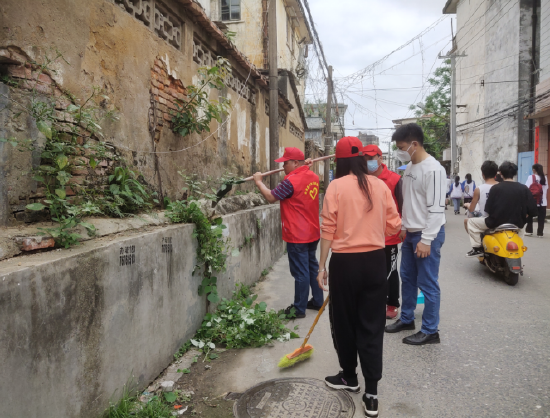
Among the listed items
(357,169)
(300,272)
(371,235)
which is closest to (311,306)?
(300,272)

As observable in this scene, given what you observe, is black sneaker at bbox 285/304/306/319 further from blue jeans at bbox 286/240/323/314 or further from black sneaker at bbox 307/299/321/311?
black sneaker at bbox 307/299/321/311

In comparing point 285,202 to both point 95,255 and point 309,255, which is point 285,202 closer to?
point 309,255

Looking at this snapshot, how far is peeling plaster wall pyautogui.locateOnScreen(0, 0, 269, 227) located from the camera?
266 cm

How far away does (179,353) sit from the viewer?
11.8ft

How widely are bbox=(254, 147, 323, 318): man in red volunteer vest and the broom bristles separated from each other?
3.45 feet

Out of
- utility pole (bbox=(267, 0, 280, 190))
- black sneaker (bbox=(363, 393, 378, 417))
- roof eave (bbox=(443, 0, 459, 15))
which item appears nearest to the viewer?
black sneaker (bbox=(363, 393, 378, 417))

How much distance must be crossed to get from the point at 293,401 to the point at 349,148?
1814mm

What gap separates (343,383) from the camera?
3.11 meters

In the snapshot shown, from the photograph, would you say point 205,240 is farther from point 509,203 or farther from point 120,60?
point 509,203

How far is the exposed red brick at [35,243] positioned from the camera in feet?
7.47

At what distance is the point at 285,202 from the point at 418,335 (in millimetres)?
1883

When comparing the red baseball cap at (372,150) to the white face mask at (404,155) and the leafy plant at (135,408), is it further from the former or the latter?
the leafy plant at (135,408)

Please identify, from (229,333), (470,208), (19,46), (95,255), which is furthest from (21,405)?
(470,208)

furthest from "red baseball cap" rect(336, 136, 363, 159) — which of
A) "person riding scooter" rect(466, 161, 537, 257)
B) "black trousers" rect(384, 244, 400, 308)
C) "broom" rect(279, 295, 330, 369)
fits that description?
"person riding scooter" rect(466, 161, 537, 257)
